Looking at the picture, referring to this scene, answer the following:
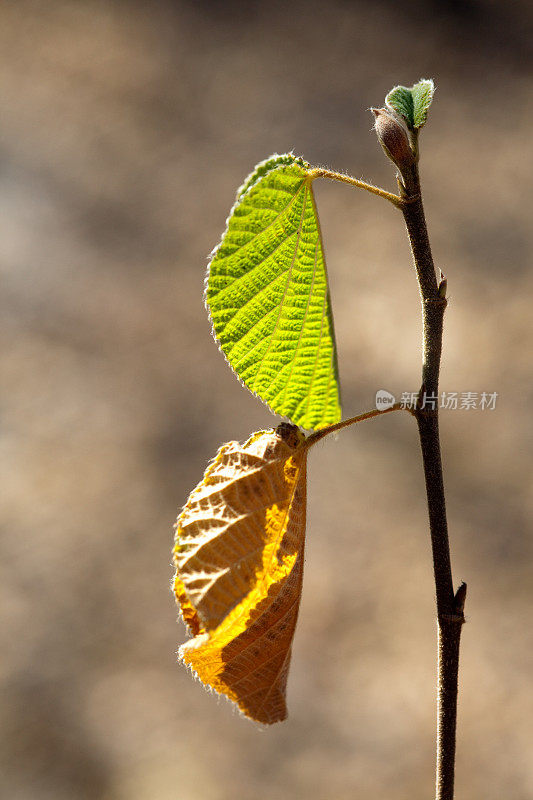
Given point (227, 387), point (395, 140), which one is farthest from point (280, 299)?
point (227, 387)

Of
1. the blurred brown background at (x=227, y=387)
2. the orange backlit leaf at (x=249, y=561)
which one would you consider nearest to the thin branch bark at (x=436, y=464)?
the orange backlit leaf at (x=249, y=561)

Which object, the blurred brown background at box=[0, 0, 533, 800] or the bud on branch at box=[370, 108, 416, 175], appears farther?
the blurred brown background at box=[0, 0, 533, 800]

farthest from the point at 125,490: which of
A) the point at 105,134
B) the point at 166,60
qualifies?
the point at 166,60

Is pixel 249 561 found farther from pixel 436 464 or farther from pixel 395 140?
pixel 395 140

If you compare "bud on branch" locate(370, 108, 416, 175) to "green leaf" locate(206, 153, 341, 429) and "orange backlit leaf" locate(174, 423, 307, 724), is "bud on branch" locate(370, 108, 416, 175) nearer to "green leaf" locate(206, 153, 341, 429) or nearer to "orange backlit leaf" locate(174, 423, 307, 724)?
"green leaf" locate(206, 153, 341, 429)

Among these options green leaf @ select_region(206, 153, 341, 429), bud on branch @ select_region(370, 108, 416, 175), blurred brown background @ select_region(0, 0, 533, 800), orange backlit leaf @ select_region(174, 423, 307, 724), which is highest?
blurred brown background @ select_region(0, 0, 533, 800)

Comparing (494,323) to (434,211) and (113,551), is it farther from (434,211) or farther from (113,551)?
(113,551)

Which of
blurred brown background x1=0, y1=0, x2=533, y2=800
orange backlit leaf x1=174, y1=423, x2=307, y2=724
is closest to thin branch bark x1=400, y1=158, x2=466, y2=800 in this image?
orange backlit leaf x1=174, y1=423, x2=307, y2=724
